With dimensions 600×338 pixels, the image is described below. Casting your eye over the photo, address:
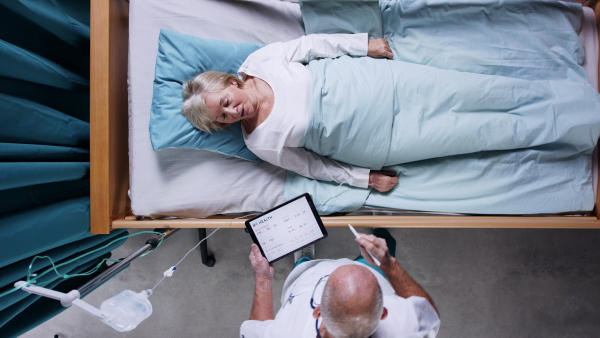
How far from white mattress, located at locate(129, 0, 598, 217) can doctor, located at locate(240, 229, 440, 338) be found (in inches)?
9.1

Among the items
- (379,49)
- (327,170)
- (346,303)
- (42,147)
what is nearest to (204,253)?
(327,170)

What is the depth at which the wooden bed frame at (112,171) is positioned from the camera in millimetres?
1113

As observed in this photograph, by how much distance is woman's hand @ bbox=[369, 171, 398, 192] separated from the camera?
4.13ft

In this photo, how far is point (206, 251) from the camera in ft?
5.46

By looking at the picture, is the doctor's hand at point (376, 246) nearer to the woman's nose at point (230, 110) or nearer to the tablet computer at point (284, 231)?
the tablet computer at point (284, 231)

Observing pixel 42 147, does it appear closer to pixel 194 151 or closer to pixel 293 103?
pixel 194 151

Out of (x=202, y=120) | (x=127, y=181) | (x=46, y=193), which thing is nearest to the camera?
(x=46, y=193)

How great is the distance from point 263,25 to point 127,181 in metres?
0.75

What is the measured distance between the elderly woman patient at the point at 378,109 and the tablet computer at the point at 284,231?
0.19 m

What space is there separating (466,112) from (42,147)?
49.8 inches

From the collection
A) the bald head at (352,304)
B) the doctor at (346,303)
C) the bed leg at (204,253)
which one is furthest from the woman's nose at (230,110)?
the bed leg at (204,253)

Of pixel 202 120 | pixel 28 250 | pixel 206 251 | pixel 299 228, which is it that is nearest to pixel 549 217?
pixel 299 228

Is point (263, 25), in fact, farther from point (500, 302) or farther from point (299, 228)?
point (500, 302)

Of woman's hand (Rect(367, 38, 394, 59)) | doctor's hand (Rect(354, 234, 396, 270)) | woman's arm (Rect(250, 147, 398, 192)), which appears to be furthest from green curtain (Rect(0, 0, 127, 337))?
woman's hand (Rect(367, 38, 394, 59))
